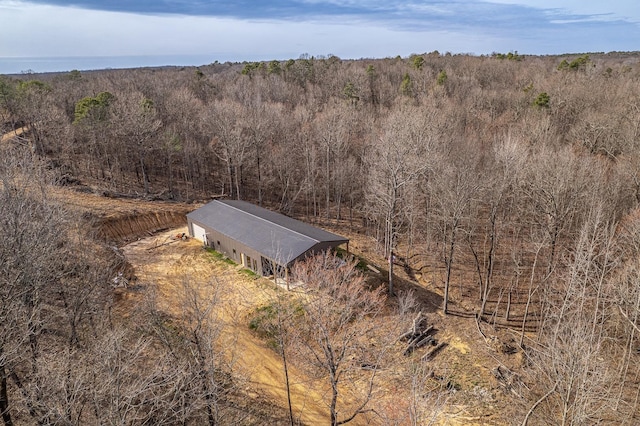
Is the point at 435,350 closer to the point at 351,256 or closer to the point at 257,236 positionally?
the point at 351,256

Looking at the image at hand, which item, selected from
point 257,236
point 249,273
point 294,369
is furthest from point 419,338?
point 257,236

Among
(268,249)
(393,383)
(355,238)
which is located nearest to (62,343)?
(268,249)

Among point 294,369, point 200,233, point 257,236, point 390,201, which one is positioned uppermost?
point 390,201

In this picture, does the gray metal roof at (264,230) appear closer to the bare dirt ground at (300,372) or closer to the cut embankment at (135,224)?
the bare dirt ground at (300,372)

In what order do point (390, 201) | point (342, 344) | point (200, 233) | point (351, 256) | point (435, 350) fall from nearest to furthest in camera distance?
point (342, 344), point (435, 350), point (390, 201), point (351, 256), point (200, 233)

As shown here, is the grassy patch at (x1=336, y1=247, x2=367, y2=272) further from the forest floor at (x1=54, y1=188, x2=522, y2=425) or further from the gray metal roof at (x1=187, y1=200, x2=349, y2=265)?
the gray metal roof at (x1=187, y1=200, x2=349, y2=265)

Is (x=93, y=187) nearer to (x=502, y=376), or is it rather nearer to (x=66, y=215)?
(x=66, y=215)

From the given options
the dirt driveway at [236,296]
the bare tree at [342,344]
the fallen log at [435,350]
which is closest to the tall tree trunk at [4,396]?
the dirt driveway at [236,296]
